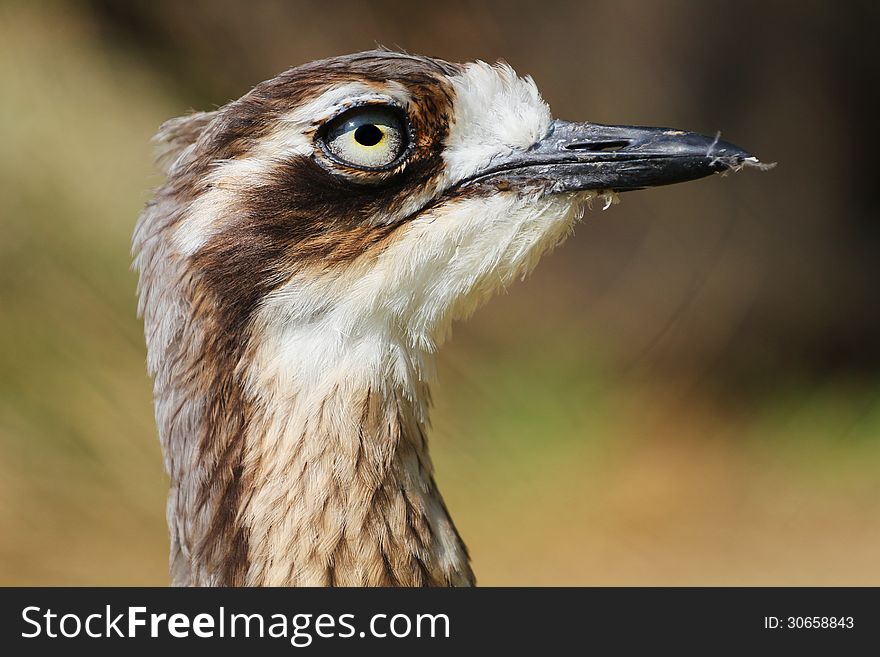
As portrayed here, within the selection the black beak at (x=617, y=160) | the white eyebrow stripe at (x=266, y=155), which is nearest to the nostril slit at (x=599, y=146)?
the black beak at (x=617, y=160)

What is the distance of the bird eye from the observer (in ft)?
7.82

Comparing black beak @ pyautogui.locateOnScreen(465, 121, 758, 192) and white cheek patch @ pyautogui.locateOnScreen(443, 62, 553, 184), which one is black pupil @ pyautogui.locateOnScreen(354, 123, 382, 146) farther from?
black beak @ pyautogui.locateOnScreen(465, 121, 758, 192)

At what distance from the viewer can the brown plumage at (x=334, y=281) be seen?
239 cm

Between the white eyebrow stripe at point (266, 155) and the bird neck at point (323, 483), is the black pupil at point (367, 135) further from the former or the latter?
the bird neck at point (323, 483)

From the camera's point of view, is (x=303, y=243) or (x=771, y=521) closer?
(x=303, y=243)

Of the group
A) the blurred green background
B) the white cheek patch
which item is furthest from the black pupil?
the blurred green background

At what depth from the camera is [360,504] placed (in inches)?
95.7

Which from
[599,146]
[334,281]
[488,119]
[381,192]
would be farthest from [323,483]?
[599,146]

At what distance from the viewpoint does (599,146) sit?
2590mm

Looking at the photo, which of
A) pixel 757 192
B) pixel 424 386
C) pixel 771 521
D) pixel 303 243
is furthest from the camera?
pixel 757 192

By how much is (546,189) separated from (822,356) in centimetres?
636

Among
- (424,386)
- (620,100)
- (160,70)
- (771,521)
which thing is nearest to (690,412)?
(771,521)
